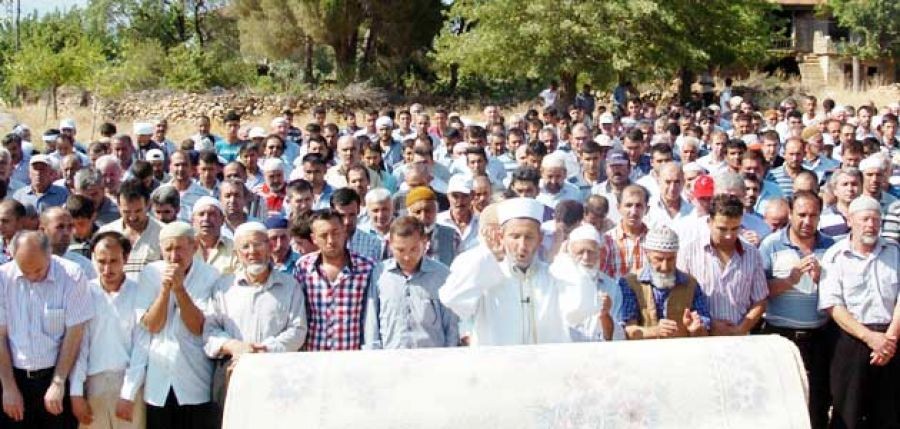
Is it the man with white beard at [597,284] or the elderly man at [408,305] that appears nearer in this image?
the man with white beard at [597,284]

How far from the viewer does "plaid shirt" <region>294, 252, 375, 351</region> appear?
506cm

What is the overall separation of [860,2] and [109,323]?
37109mm

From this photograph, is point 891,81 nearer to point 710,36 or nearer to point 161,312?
point 710,36

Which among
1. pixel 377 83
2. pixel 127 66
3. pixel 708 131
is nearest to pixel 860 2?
pixel 377 83

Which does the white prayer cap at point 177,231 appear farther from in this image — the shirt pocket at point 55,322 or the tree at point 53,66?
the tree at point 53,66

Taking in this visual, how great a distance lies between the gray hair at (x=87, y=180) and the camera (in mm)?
7297

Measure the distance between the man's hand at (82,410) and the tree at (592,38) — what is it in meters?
18.7

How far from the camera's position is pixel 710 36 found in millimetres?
24938

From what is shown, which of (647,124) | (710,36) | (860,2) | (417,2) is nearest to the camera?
(647,124)

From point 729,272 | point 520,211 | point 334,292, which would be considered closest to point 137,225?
point 334,292

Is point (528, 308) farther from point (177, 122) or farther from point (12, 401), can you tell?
point (177, 122)

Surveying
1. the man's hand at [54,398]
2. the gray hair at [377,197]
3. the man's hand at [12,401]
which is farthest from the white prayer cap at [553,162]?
the man's hand at [12,401]

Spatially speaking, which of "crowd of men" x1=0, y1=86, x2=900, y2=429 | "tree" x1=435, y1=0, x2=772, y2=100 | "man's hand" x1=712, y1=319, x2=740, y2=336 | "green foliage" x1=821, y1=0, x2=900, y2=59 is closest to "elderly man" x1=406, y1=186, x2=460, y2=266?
"crowd of men" x1=0, y1=86, x2=900, y2=429

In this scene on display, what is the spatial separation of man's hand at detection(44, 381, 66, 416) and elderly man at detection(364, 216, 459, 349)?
1.50m
